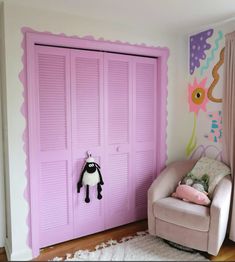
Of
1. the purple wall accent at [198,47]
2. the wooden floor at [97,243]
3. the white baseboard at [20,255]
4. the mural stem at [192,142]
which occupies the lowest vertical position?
the wooden floor at [97,243]

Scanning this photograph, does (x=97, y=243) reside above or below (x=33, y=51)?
below

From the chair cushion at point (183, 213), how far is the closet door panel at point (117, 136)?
0.47m

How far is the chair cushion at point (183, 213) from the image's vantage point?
2.19m

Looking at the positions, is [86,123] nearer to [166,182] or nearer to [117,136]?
[117,136]

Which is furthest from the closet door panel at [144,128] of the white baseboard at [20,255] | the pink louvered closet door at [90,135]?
the white baseboard at [20,255]

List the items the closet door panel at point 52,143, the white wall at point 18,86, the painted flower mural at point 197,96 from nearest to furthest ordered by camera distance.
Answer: the white wall at point 18,86 → the closet door panel at point 52,143 → the painted flower mural at point 197,96

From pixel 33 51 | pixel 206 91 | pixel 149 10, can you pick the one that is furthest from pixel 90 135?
pixel 206 91

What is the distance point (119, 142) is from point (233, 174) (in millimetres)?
1154

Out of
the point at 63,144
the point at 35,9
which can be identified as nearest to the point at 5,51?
the point at 35,9

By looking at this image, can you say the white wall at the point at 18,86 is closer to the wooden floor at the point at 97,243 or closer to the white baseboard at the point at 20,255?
the white baseboard at the point at 20,255

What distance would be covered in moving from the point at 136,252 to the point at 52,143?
1.22 meters

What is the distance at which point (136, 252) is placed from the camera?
7.53 feet

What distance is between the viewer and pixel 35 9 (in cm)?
217

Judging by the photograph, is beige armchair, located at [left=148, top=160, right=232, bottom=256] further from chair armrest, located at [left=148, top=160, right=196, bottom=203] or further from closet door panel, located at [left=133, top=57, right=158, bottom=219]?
closet door panel, located at [left=133, top=57, right=158, bottom=219]
